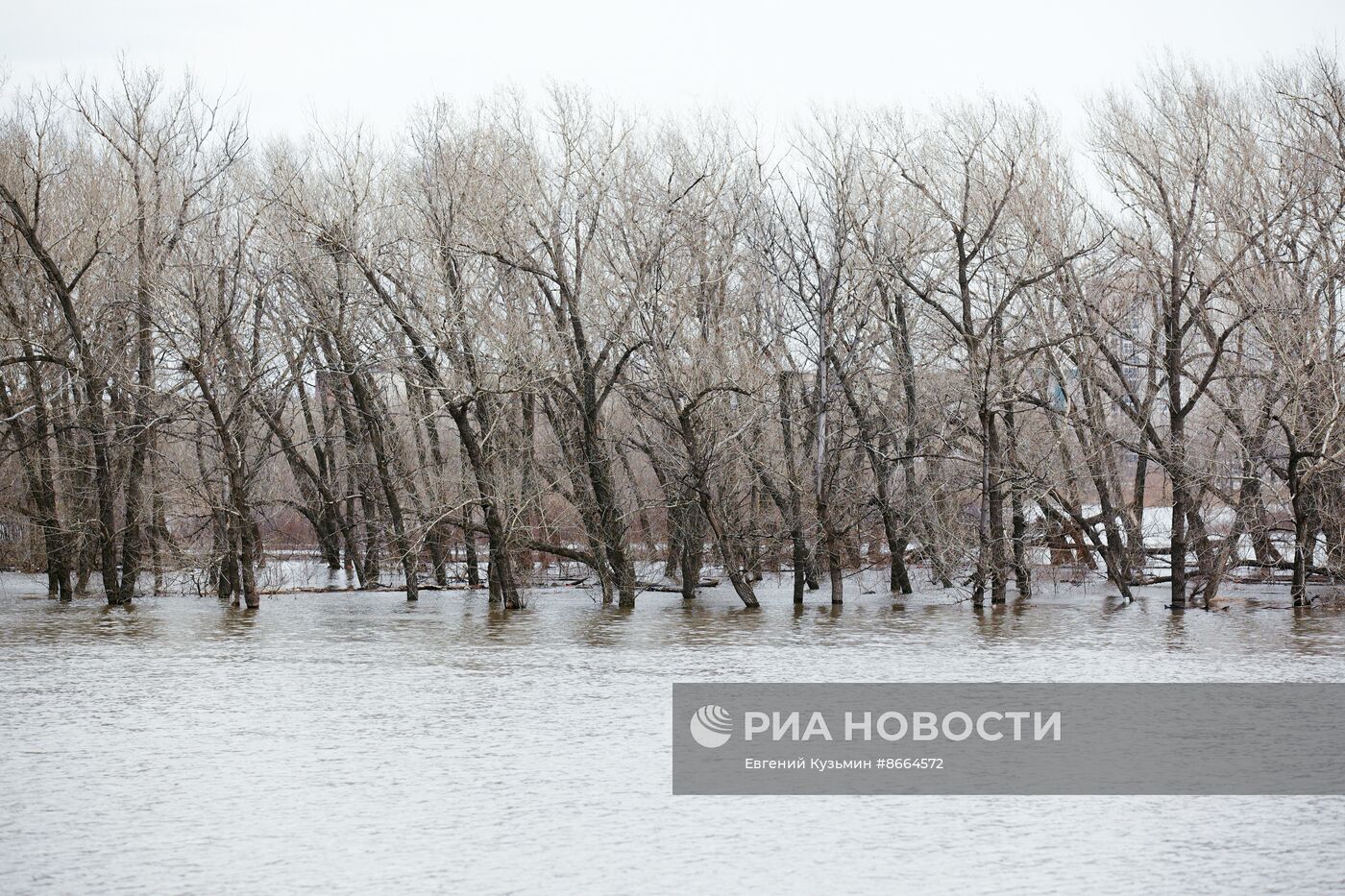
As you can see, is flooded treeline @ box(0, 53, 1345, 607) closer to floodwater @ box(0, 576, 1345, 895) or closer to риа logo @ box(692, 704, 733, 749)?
floodwater @ box(0, 576, 1345, 895)

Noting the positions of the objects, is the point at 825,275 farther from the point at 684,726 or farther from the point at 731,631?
the point at 684,726

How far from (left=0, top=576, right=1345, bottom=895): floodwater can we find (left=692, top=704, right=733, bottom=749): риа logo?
1.36ft

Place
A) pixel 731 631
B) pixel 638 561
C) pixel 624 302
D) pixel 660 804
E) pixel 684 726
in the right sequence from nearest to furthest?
pixel 660 804, pixel 684 726, pixel 731 631, pixel 624 302, pixel 638 561

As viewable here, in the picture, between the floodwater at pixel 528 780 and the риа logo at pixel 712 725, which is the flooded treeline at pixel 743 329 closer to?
the floodwater at pixel 528 780

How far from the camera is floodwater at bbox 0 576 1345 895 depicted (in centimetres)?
856

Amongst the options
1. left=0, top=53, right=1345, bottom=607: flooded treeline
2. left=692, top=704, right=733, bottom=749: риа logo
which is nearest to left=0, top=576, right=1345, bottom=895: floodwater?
left=692, top=704, right=733, bottom=749: риа logo

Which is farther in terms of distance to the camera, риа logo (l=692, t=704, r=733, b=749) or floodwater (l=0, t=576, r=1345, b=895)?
риа logo (l=692, t=704, r=733, b=749)

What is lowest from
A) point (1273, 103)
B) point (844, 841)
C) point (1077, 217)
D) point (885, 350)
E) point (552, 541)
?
point (844, 841)

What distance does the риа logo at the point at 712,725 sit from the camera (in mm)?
12797

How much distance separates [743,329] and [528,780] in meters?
17.8

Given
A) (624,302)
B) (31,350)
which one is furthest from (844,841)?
(31,350)

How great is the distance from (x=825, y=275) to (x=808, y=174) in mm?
2101

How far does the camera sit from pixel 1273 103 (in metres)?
Result: 26.2

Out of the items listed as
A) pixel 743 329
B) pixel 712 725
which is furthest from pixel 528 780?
pixel 743 329
